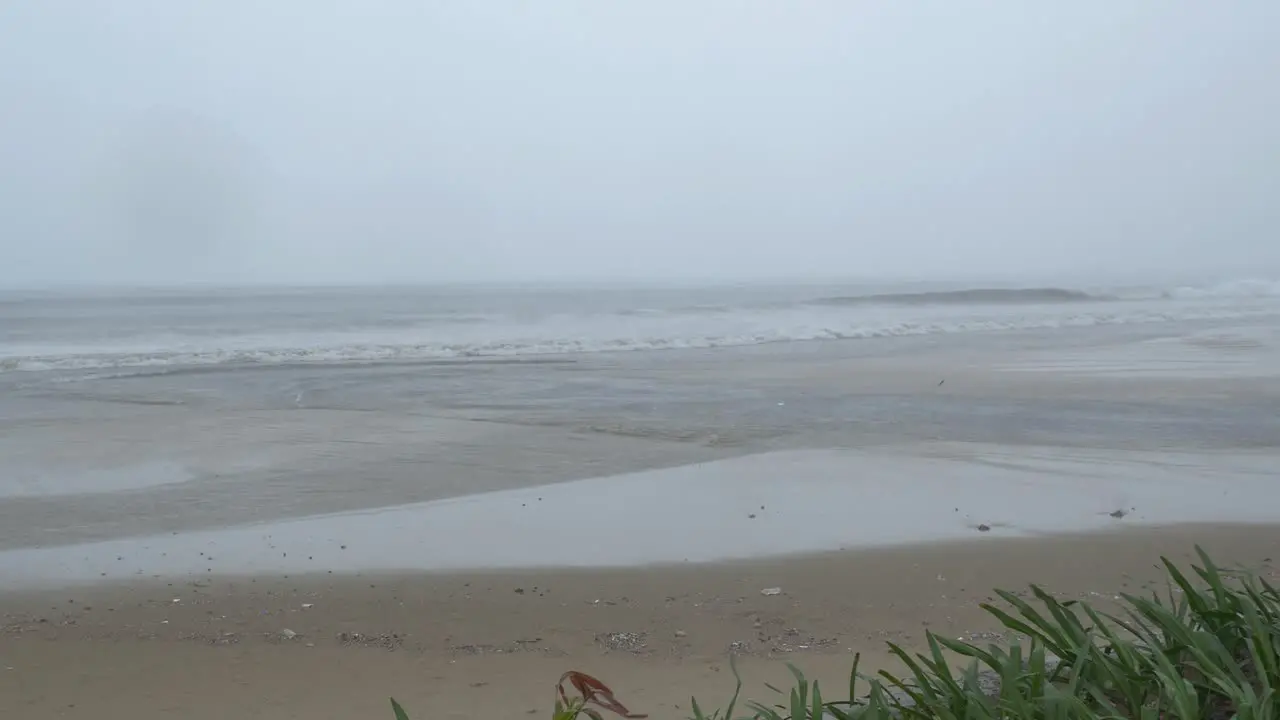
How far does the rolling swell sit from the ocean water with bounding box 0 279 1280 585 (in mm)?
21915

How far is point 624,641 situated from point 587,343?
21.1m

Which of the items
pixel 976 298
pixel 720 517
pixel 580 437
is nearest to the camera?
pixel 720 517

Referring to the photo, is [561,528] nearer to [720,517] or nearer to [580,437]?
[720,517]

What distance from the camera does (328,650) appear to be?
16.1 ft

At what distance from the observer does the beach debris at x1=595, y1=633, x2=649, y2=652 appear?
16.2 ft

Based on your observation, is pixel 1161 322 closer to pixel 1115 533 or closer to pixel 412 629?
pixel 1115 533

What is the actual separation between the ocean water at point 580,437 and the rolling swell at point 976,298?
21.9m

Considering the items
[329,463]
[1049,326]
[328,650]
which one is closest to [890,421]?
[329,463]

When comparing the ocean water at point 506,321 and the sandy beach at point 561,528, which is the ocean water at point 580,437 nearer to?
the sandy beach at point 561,528

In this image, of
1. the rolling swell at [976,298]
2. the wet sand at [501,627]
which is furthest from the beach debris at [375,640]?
the rolling swell at [976,298]

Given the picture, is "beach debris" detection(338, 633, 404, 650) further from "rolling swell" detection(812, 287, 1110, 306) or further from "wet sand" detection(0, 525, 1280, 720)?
"rolling swell" detection(812, 287, 1110, 306)

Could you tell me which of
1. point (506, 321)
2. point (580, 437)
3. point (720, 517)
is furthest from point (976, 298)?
point (720, 517)

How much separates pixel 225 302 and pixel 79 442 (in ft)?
131

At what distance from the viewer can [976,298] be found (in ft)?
168
